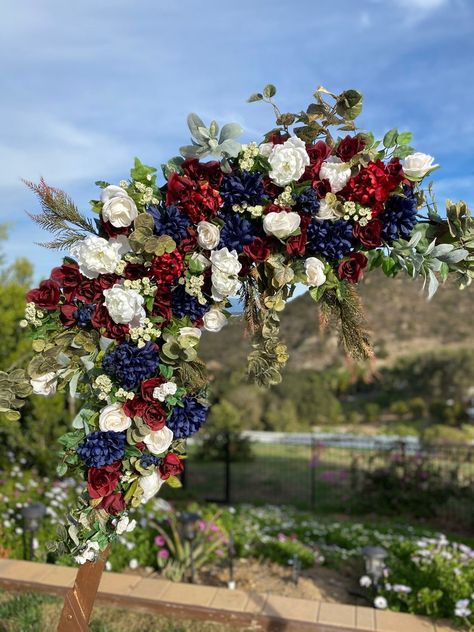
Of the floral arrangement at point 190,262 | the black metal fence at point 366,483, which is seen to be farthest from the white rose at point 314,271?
the black metal fence at point 366,483

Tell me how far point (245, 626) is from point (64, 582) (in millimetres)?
1460

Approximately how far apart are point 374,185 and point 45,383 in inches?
58.7

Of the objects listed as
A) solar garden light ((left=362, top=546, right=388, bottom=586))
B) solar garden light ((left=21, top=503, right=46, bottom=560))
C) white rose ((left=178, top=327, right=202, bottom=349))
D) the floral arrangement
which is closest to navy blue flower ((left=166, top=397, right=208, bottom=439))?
the floral arrangement

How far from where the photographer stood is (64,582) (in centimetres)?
496

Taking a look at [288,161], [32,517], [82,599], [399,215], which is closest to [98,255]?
[288,161]

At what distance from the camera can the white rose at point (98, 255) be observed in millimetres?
2453

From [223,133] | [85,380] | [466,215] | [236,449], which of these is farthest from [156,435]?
[236,449]

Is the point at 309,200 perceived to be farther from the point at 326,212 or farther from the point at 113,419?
the point at 113,419

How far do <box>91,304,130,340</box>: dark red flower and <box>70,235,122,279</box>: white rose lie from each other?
0.14m

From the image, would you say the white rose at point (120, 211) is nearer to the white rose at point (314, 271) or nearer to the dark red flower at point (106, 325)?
the dark red flower at point (106, 325)

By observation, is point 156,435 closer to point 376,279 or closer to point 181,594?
point 181,594

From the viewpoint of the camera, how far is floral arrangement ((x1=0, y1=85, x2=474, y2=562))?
8.07 ft

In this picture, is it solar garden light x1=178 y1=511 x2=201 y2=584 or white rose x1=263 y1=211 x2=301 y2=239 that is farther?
solar garden light x1=178 y1=511 x2=201 y2=584

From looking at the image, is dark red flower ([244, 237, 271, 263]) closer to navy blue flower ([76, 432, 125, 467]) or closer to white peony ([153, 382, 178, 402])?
white peony ([153, 382, 178, 402])
